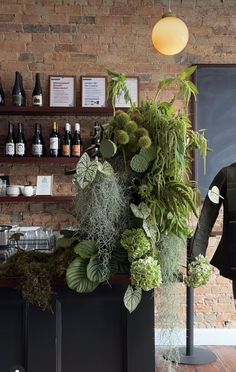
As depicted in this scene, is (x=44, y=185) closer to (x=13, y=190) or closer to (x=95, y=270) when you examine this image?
(x=13, y=190)

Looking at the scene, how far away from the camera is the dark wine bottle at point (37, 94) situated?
3742 mm

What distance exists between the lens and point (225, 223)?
2.33 m

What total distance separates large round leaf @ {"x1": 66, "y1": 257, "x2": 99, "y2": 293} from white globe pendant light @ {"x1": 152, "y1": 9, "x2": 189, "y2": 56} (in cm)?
188

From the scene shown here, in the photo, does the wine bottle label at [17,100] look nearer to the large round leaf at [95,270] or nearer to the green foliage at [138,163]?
the green foliage at [138,163]

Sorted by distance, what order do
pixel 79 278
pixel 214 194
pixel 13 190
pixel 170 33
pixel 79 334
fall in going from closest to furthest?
pixel 79 278 < pixel 79 334 < pixel 214 194 < pixel 170 33 < pixel 13 190

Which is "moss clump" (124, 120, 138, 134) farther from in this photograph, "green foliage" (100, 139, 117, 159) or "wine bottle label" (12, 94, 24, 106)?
"wine bottle label" (12, 94, 24, 106)

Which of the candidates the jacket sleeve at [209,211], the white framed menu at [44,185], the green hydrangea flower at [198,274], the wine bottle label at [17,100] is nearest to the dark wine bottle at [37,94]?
the wine bottle label at [17,100]

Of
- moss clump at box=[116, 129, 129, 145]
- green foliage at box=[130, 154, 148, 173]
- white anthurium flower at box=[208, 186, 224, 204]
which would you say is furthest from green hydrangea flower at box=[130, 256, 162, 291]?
white anthurium flower at box=[208, 186, 224, 204]

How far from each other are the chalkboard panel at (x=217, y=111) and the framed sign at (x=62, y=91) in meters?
1.14

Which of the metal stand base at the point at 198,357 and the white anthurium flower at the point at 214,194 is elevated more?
the white anthurium flower at the point at 214,194

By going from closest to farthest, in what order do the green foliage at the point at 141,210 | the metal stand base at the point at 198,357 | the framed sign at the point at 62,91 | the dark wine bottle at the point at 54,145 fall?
the green foliage at the point at 141,210 → the metal stand base at the point at 198,357 → the dark wine bottle at the point at 54,145 → the framed sign at the point at 62,91

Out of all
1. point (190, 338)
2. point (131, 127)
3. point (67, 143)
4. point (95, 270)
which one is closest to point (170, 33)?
point (67, 143)

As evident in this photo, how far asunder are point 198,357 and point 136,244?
2.12 metres

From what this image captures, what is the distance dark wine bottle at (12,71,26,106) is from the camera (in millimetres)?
3713
